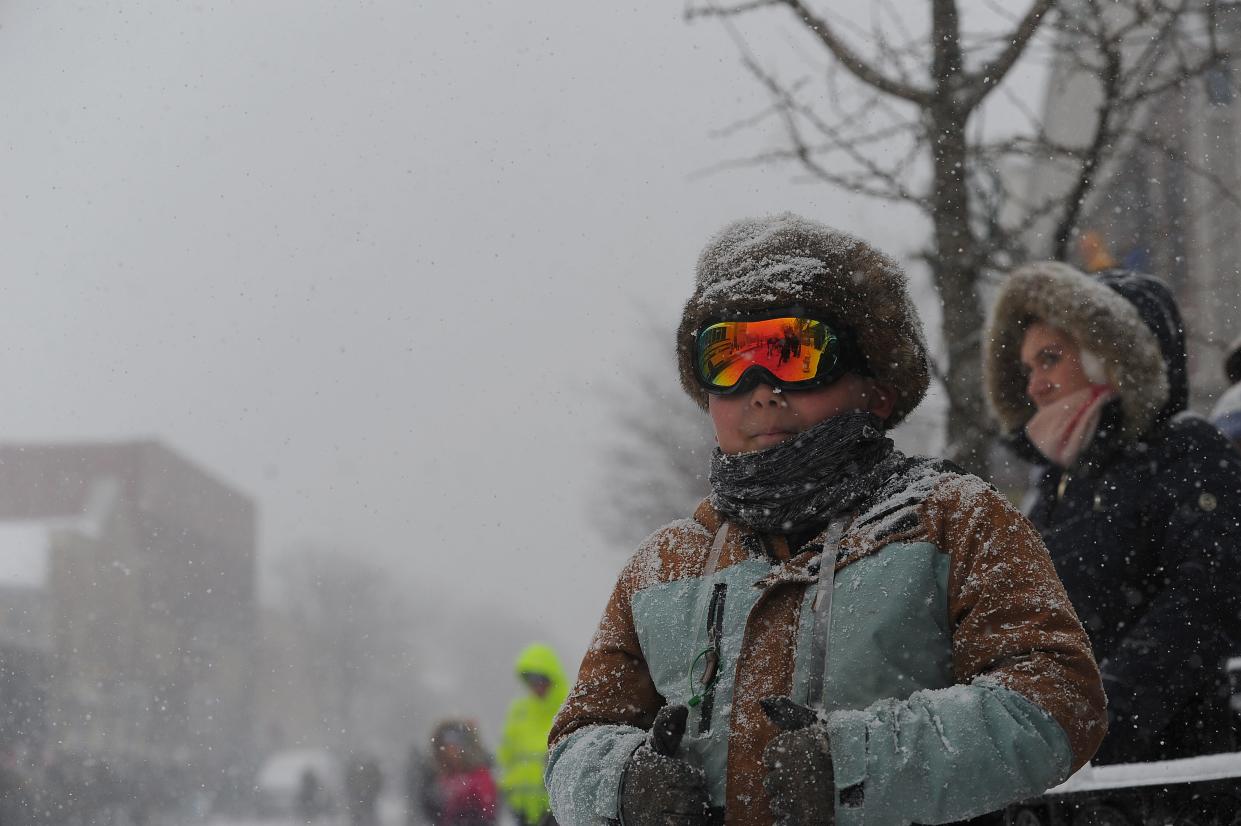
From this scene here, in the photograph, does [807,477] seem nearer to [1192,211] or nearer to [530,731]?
[530,731]

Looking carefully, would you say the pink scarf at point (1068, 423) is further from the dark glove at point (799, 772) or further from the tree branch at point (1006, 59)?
the tree branch at point (1006, 59)

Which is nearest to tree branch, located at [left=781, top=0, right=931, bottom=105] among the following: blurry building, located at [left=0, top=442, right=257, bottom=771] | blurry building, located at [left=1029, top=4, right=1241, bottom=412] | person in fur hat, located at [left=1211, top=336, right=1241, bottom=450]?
person in fur hat, located at [left=1211, top=336, right=1241, bottom=450]

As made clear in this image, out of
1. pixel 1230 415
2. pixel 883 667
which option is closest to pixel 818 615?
pixel 883 667

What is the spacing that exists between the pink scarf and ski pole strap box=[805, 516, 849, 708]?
146cm

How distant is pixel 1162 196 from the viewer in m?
18.0

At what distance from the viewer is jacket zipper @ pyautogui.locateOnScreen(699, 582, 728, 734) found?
183cm

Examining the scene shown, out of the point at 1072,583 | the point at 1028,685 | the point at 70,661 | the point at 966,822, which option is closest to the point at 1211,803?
the point at 1072,583

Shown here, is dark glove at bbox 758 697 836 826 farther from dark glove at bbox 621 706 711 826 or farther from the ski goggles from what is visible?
the ski goggles

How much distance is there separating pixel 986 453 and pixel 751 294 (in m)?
3.23

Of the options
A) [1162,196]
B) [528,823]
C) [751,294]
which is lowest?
[528,823]

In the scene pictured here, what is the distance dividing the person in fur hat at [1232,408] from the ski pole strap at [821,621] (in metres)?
2.77

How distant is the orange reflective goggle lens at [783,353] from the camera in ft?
6.49

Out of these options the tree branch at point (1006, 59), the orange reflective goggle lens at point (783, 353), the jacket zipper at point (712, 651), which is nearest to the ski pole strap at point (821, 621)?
the jacket zipper at point (712, 651)

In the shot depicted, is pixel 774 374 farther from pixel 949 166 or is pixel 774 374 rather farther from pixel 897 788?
pixel 949 166
